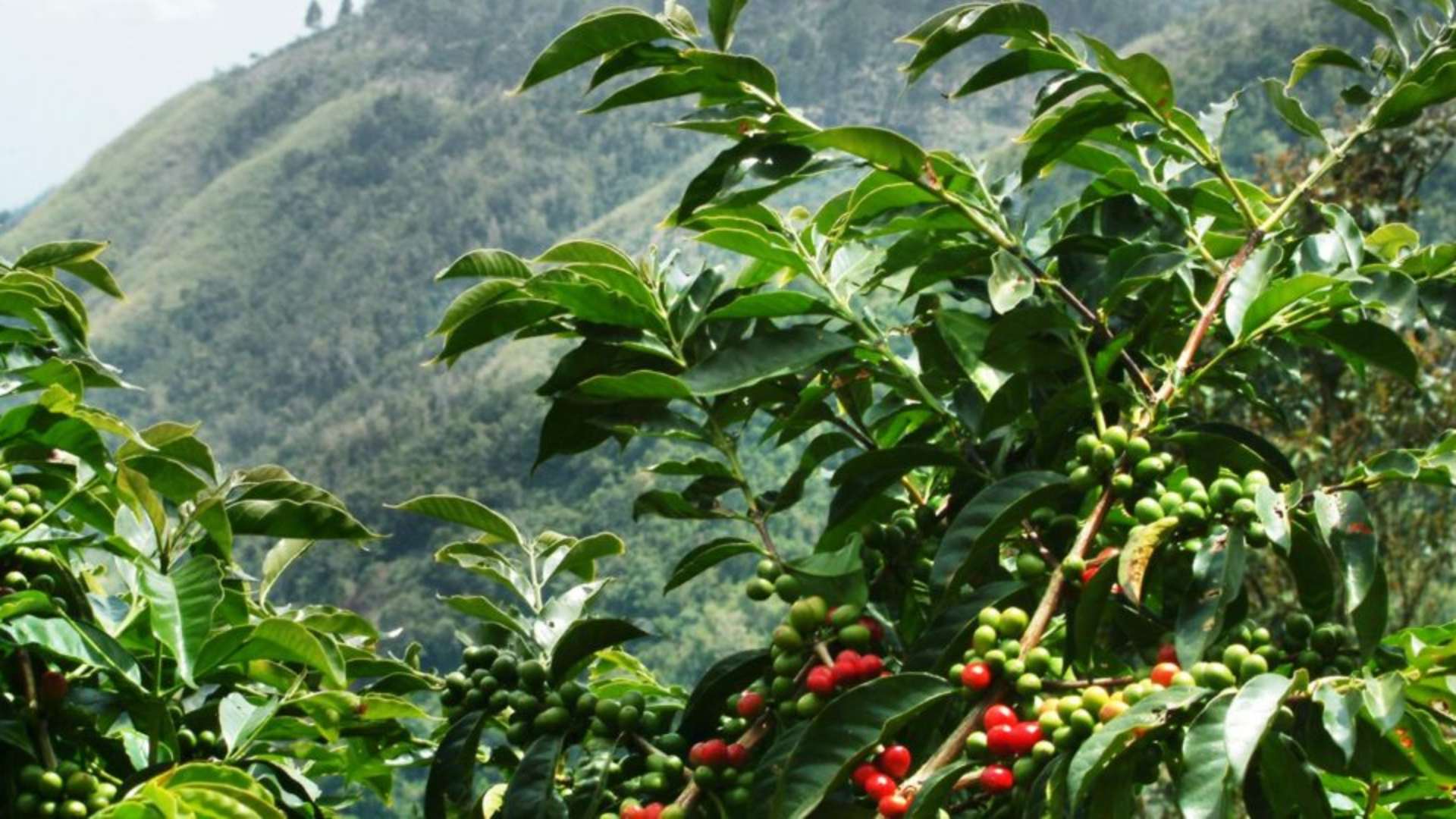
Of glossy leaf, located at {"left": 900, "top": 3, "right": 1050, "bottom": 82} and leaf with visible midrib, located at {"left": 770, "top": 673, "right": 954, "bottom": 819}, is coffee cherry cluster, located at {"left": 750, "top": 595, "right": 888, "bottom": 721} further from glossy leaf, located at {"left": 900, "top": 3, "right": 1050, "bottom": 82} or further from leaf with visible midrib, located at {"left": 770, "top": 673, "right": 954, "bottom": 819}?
glossy leaf, located at {"left": 900, "top": 3, "right": 1050, "bottom": 82}

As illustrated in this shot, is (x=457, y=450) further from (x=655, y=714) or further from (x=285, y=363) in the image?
(x=655, y=714)

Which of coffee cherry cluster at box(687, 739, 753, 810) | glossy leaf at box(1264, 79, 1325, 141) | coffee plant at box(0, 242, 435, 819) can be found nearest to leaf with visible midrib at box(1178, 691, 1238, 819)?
coffee cherry cluster at box(687, 739, 753, 810)

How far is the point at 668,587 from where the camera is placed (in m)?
1.17

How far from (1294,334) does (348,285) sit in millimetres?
62078

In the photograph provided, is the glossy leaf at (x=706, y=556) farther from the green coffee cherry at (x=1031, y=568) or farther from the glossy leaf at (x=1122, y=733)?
the glossy leaf at (x=1122, y=733)

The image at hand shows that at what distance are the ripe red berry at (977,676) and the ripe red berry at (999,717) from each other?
0.02 metres

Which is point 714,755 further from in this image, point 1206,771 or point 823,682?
point 1206,771

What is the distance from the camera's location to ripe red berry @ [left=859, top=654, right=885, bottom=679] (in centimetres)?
100

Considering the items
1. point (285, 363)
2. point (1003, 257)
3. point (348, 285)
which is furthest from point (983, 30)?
point (348, 285)

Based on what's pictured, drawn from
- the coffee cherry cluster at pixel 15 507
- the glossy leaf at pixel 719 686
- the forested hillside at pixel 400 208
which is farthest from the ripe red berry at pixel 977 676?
the forested hillside at pixel 400 208

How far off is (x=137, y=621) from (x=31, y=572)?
0.09 metres

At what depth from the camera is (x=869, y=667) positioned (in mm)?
1006

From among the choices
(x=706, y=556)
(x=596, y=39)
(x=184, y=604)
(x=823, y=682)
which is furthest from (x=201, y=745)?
(x=596, y=39)

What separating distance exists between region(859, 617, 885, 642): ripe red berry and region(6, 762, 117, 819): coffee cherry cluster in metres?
0.55
